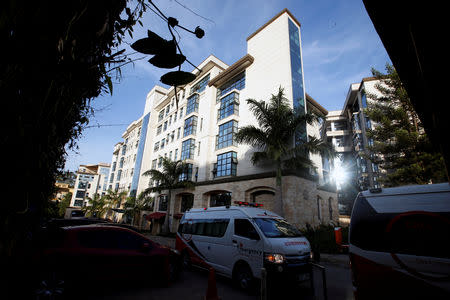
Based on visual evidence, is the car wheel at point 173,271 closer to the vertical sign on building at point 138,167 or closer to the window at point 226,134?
the window at point 226,134

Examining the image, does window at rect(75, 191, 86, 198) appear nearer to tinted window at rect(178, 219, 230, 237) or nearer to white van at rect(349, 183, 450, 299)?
tinted window at rect(178, 219, 230, 237)

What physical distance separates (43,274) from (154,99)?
4019cm

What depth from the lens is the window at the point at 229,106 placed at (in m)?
23.2

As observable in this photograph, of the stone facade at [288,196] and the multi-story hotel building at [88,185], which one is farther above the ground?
the multi-story hotel building at [88,185]

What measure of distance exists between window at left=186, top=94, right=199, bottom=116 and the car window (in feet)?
79.9

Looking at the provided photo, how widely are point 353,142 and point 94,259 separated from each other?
46.7 metres

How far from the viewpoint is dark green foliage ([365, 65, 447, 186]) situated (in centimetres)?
1512

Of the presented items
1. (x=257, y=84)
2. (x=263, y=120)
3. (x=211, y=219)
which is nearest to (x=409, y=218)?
(x=211, y=219)

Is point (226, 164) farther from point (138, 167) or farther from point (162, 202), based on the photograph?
point (138, 167)

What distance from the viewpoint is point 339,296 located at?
5.52 metres

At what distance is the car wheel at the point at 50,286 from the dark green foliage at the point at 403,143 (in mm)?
20185

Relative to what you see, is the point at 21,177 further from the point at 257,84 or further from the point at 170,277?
the point at 257,84

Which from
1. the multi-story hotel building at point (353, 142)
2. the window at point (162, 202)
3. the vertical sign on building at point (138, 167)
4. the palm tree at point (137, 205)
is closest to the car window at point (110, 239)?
the window at point (162, 202)

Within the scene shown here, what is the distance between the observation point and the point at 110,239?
5.56 m
